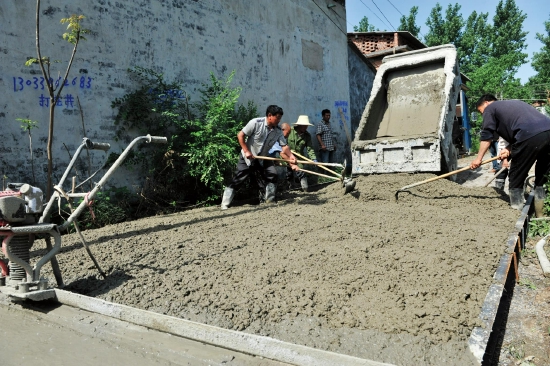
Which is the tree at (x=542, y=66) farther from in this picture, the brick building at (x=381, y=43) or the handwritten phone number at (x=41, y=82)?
the handwritten phone number at (x=41, y=82)

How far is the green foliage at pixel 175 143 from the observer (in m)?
6.18

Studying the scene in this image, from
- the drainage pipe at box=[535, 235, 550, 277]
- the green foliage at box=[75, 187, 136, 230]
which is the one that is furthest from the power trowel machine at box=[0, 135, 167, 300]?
the drainage pipe at box=[535, 235, 550, 277]

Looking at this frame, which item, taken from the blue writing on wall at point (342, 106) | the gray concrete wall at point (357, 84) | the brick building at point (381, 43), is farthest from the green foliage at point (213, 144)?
the brick building at point (381, 43)

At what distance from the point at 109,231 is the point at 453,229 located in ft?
12.0

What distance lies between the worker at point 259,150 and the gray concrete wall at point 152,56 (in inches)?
65.5

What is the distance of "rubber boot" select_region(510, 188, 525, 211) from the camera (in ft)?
16.0

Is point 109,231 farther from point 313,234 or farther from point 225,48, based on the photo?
point 225,48

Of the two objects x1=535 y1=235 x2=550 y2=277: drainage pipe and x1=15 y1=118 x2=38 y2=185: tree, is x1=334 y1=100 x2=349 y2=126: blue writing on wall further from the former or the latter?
x1=535 y1=235 x2=550 y2=277: drainage pipe

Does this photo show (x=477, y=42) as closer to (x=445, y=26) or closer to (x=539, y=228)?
(x=445, y=26)

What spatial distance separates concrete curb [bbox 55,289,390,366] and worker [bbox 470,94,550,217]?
404 cm

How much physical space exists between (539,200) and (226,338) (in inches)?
172

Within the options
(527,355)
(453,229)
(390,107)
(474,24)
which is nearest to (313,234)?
(453,229)

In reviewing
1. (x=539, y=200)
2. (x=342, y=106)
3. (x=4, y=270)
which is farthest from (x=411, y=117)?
(x=4, y=270)

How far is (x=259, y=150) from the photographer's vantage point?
19.9 feet
